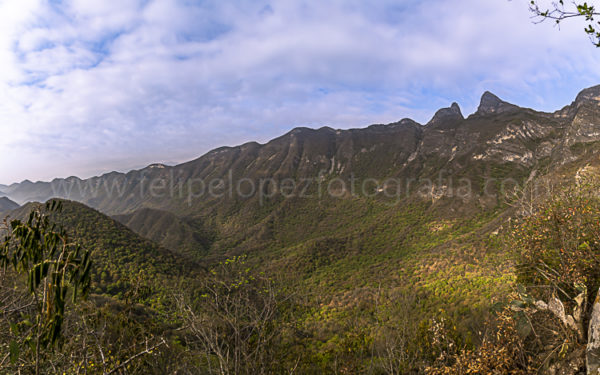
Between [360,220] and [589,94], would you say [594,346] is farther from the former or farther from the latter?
[589,94]

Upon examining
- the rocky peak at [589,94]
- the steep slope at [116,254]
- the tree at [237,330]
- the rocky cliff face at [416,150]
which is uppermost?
the rocky peak at [589,94]

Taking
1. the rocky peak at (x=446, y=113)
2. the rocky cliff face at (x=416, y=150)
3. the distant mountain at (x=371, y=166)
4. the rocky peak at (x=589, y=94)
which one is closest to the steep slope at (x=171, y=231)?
the distant mountain at (x=371, y=166)

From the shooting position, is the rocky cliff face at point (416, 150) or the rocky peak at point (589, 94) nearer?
the rocky cliff face at point (416, 150)

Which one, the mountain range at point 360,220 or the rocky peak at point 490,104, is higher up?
the rocky peak at point 490,104

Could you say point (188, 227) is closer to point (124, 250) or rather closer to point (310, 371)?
point (124, 250)

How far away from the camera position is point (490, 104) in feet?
470

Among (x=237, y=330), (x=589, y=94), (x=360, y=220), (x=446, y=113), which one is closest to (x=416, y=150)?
(x=360, y=220)

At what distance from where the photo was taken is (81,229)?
38.0m

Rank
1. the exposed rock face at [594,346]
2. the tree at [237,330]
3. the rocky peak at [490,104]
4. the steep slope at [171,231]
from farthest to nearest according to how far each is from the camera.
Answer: the rocky peak at [490,104]
the steep slope at [171,231]
the tree at [237,330]
the exposed rock face at [594,346]

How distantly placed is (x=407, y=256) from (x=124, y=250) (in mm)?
47320

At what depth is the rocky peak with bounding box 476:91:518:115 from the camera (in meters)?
135

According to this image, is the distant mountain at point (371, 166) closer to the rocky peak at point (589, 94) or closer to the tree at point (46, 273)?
the rocky peak at point (589, 94)

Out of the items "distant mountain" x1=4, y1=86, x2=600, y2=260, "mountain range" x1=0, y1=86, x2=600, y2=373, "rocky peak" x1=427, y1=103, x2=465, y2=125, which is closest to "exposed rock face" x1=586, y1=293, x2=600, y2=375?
"mountain range" x1=0, y1=86, x2=600, y2=373

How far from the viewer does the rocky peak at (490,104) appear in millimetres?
135250
